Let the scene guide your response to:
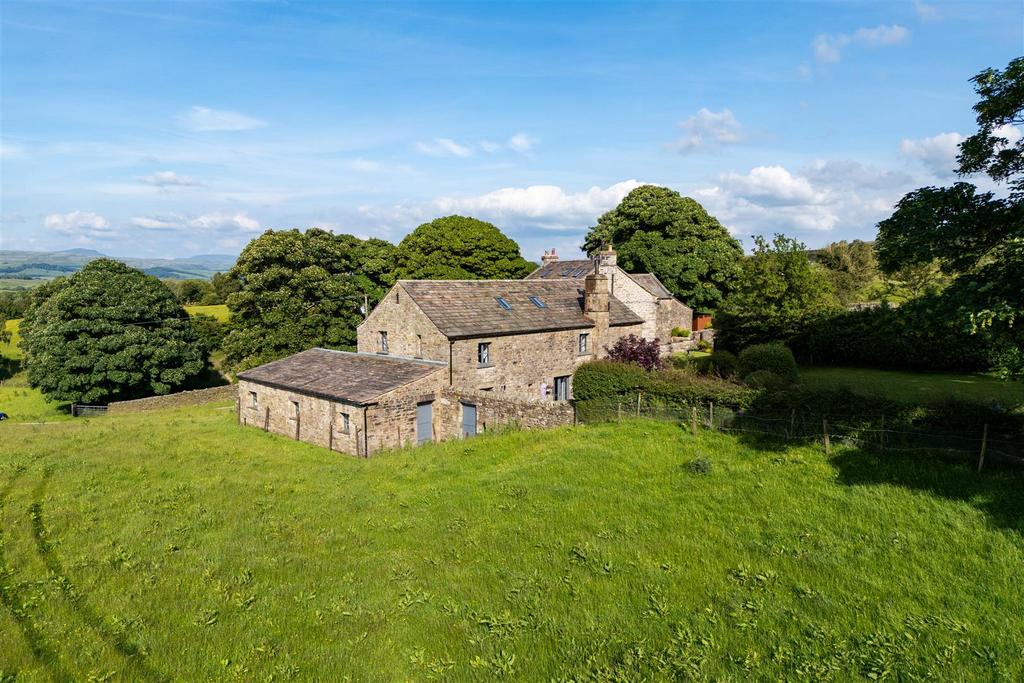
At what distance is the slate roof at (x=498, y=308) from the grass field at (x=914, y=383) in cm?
1243

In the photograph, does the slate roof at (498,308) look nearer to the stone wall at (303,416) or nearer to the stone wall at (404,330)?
the stone wall at (404,330)

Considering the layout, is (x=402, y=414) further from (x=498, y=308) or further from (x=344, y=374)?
(x=498, y=308)

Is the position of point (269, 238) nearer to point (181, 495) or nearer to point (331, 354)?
point (331, 354)

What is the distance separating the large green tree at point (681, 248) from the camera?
5134 centimetres

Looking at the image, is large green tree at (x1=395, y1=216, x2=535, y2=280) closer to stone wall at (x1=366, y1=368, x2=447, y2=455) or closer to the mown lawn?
stone wall at (x1=366, y1=368, x2=447, y2=455)

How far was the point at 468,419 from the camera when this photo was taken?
24.8 metres

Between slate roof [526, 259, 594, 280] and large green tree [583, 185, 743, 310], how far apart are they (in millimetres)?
3606

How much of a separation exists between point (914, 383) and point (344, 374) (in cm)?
3134

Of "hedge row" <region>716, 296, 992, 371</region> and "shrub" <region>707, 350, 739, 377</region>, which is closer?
"shrub" <region>707, 350, 739, 377</region>

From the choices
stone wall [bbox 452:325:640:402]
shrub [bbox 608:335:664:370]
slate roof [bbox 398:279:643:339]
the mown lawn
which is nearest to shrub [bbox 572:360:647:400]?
the mown lawn

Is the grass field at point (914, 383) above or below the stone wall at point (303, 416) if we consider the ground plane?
above

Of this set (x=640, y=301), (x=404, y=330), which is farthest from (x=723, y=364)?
(x=404, y=330)

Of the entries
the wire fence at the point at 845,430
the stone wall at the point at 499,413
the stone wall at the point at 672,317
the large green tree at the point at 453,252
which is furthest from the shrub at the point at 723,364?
the large green tree at the point at 453,252

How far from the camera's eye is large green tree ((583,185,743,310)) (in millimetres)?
51344
